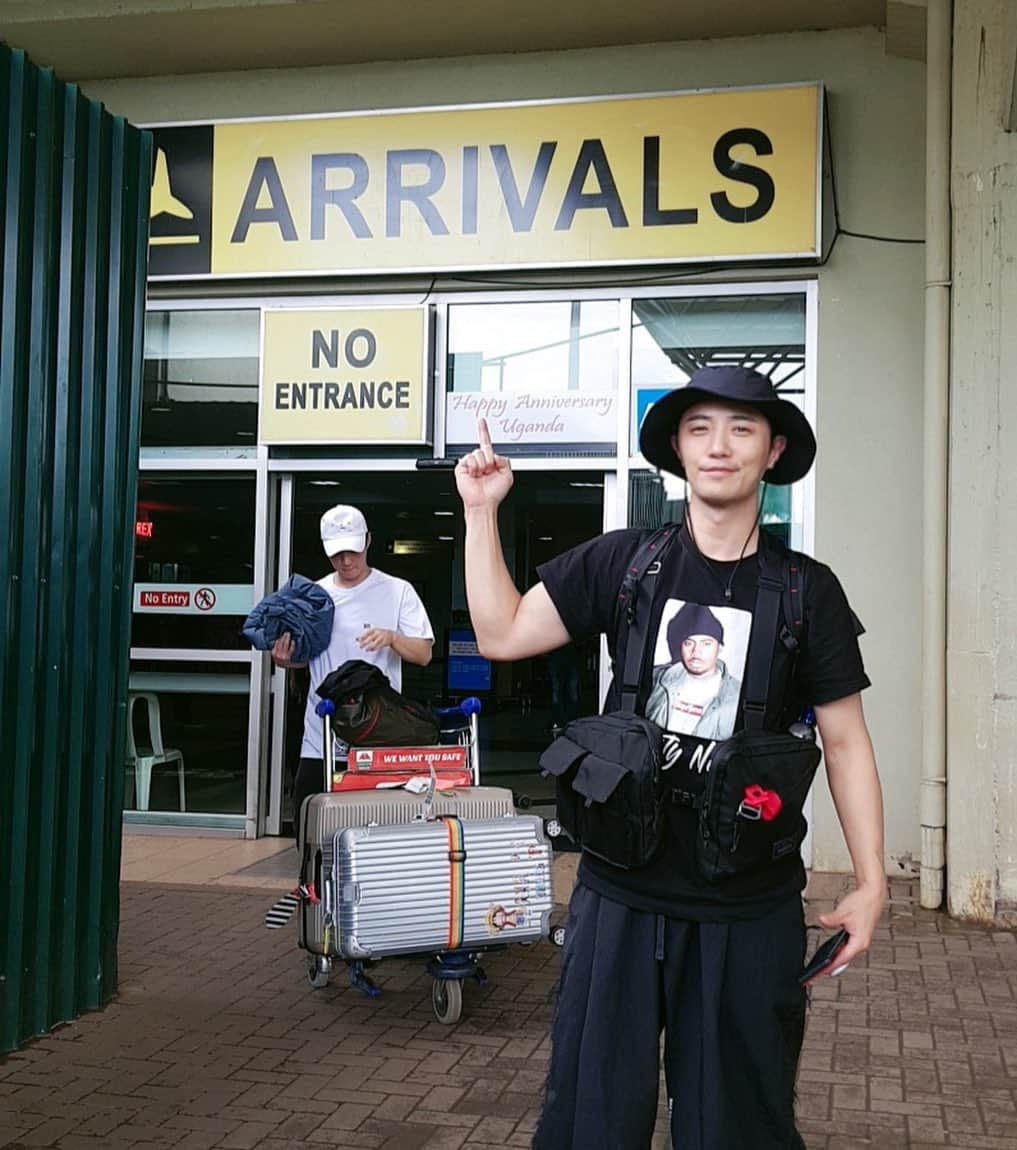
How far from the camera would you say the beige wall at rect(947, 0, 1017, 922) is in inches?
262

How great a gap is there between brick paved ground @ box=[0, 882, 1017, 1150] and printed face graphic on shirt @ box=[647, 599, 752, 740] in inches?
74.4

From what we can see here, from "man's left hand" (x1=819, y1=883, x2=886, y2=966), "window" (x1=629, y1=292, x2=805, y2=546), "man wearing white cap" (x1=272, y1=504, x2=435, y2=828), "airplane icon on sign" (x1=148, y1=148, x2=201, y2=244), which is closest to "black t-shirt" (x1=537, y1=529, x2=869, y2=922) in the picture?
"man's left hand" (x1=819, y1=883, x2=886, y2=966)

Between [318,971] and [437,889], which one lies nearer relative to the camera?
[437,889]

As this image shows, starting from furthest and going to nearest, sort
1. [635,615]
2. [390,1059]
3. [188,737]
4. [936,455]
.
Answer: [188,737] < [936,455] < [390,1059] < [635,615]

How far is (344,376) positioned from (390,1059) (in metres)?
4.96

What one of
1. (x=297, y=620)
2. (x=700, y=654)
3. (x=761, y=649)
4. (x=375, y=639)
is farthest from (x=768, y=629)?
(x=297, y=620)

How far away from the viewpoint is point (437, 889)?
4809 mm

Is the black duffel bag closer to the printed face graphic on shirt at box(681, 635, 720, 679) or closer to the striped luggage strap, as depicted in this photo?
the printed face graphic on shirt at box(681, 635, 720, 679)

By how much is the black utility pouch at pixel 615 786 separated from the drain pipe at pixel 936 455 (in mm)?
4779

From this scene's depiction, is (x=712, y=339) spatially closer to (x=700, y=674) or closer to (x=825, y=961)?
(x=700, y=674)

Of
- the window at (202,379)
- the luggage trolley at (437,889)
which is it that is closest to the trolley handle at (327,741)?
the luggage trolley at (437,889)

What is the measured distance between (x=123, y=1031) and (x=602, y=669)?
4.36 meters

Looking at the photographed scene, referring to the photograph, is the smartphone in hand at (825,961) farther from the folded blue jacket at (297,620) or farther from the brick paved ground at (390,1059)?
the folded blue jacket at (297,620)

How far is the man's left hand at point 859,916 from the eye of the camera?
2.64 metres
